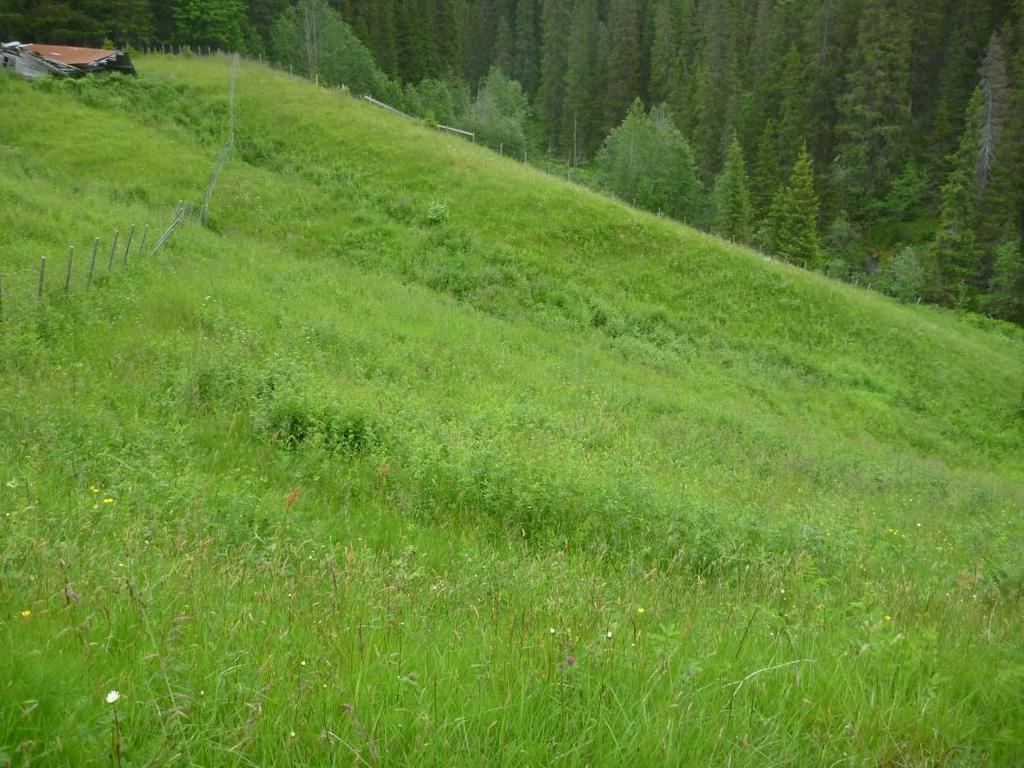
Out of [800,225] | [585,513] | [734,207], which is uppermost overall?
[585,513]

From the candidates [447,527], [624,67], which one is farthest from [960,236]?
[447,527]

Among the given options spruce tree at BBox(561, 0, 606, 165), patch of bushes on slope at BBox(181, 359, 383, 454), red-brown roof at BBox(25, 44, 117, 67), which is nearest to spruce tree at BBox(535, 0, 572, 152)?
spruce tree at BBox(561, 0, 606, 165)

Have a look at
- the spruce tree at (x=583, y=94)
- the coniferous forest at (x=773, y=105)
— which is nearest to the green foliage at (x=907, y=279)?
the coniferous forest at (x=773, y=105)

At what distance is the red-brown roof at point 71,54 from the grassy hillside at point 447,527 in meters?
13.5

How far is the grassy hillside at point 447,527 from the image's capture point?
8.74 feet

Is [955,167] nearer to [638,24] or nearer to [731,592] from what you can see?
[638,24]

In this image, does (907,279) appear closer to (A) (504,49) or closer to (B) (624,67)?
(B) (624,67)

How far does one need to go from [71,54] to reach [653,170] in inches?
1423

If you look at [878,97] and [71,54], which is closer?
[71,54]

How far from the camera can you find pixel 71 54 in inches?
1453

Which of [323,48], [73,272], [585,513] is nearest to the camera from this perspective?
[585,513]

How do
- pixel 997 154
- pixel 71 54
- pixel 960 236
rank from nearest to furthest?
pixel 71 54 < pixel 960 236 < pixel 997 154

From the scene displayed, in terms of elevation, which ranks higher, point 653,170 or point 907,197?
point 653,170

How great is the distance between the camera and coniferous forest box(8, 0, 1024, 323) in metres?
50.6
